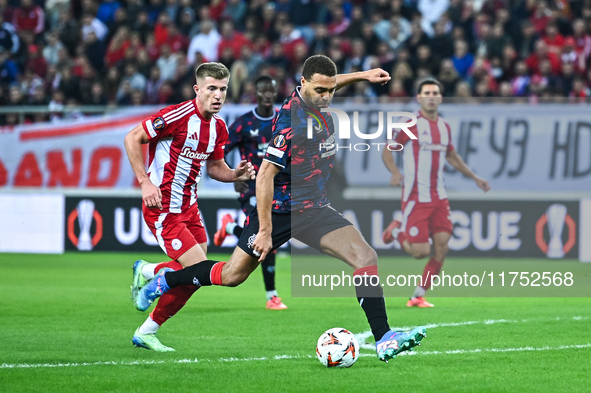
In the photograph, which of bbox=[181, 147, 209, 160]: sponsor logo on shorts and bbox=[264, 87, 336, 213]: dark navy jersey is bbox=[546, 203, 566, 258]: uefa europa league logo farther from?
bbox=[264, 87, 336, 213]: dark navy jersey

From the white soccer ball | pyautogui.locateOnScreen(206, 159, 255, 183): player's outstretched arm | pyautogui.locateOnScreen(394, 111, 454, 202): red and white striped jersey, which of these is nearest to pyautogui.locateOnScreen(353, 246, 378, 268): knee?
the white soccer ball

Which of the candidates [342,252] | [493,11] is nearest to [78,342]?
[342,252]

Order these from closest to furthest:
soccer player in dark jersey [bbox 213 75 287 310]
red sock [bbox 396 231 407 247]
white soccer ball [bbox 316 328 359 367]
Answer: white soccer ball [bbox 316 328 359 367], soccer player in dark jersey [bbox 213 75 287 310], red sock [bbox 396 231 407 247]

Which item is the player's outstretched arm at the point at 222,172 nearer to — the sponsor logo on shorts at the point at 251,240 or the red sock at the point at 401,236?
the sponsor logo on shorts at the point at 251,240

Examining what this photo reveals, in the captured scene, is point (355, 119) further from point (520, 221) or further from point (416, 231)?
point (416, 231)

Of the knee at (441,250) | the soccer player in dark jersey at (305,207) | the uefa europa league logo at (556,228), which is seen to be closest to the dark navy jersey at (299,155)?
the soccer player in dark jersey at (305,207)

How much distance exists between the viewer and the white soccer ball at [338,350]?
6.21 m

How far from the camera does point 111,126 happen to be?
16422mm

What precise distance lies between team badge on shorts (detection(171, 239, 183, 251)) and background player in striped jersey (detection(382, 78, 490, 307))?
3.23m

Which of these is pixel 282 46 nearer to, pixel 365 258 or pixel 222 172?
pixel 222 172

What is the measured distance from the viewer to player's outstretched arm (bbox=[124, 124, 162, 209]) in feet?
22.3

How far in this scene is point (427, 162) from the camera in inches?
408

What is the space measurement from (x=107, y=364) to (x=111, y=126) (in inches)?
412

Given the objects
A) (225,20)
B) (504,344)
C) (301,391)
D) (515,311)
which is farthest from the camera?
(225,20)
